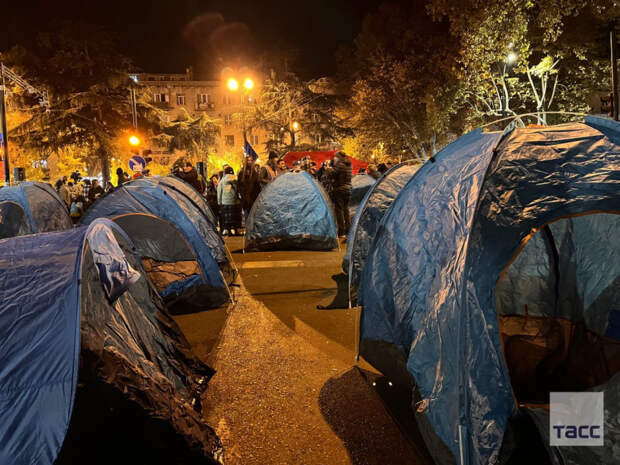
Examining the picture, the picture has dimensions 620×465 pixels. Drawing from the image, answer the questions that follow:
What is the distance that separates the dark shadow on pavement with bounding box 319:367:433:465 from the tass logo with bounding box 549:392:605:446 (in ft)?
2.95

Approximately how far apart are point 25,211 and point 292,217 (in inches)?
214

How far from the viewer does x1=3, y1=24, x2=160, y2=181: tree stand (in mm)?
24953

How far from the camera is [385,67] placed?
2503cm

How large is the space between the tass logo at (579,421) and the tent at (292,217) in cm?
838

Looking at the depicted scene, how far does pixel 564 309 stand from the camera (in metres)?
4.36

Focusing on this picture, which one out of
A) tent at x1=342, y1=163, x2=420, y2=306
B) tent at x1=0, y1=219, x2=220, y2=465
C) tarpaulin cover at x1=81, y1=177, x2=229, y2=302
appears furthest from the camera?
tent at x1=342, y1=163, x2=420, y2=306

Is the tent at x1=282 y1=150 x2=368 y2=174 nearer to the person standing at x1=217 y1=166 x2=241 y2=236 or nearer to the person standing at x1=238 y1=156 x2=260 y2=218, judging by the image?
the person standing at x1=217 y1=166 x2=241 y2=236

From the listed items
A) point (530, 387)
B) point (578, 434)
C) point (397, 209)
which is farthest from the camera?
point (397, 209)

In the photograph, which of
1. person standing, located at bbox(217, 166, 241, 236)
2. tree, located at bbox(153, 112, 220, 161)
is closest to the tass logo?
person standing, located at bbox(217, 166, 241, 236)

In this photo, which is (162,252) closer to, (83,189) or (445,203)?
(445,203)

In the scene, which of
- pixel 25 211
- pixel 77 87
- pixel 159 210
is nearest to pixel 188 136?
pixel 77 87

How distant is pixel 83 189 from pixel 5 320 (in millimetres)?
15088

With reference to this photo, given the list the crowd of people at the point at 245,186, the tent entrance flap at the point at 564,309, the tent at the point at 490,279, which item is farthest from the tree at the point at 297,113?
the tent at the point at 490,279

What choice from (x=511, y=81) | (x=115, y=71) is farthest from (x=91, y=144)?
(x=511, y=81)
